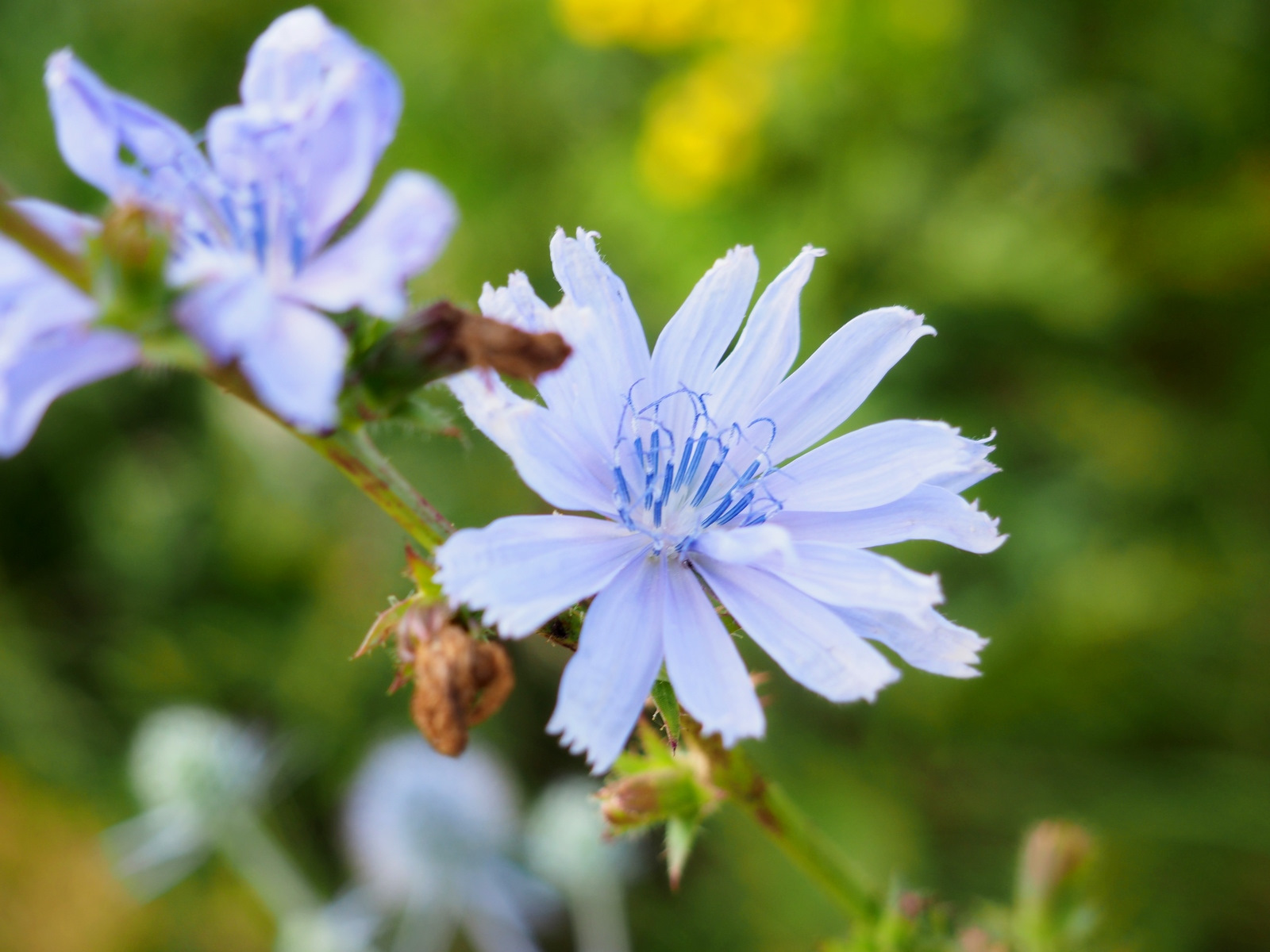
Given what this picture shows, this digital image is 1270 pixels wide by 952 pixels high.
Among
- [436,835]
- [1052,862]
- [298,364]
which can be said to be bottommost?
[1052,862]

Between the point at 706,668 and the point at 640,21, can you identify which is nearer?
the point at 706,668

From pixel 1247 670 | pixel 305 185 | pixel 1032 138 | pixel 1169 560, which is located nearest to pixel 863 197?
pixel 1032 138

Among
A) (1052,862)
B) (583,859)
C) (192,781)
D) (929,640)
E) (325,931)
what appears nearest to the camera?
(929,640)

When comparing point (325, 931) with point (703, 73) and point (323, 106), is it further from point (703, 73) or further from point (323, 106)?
point (703, 73)

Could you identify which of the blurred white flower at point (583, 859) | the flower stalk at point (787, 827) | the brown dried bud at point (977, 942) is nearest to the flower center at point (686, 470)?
the flower stalk at point (787, 827)

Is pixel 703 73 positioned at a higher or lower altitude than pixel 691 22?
lower

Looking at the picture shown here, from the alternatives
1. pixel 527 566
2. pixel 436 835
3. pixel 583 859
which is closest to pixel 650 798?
pixel 527 566

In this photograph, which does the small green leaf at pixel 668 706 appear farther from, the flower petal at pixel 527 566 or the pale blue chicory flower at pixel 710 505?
the flower petal at pixel 527 566
